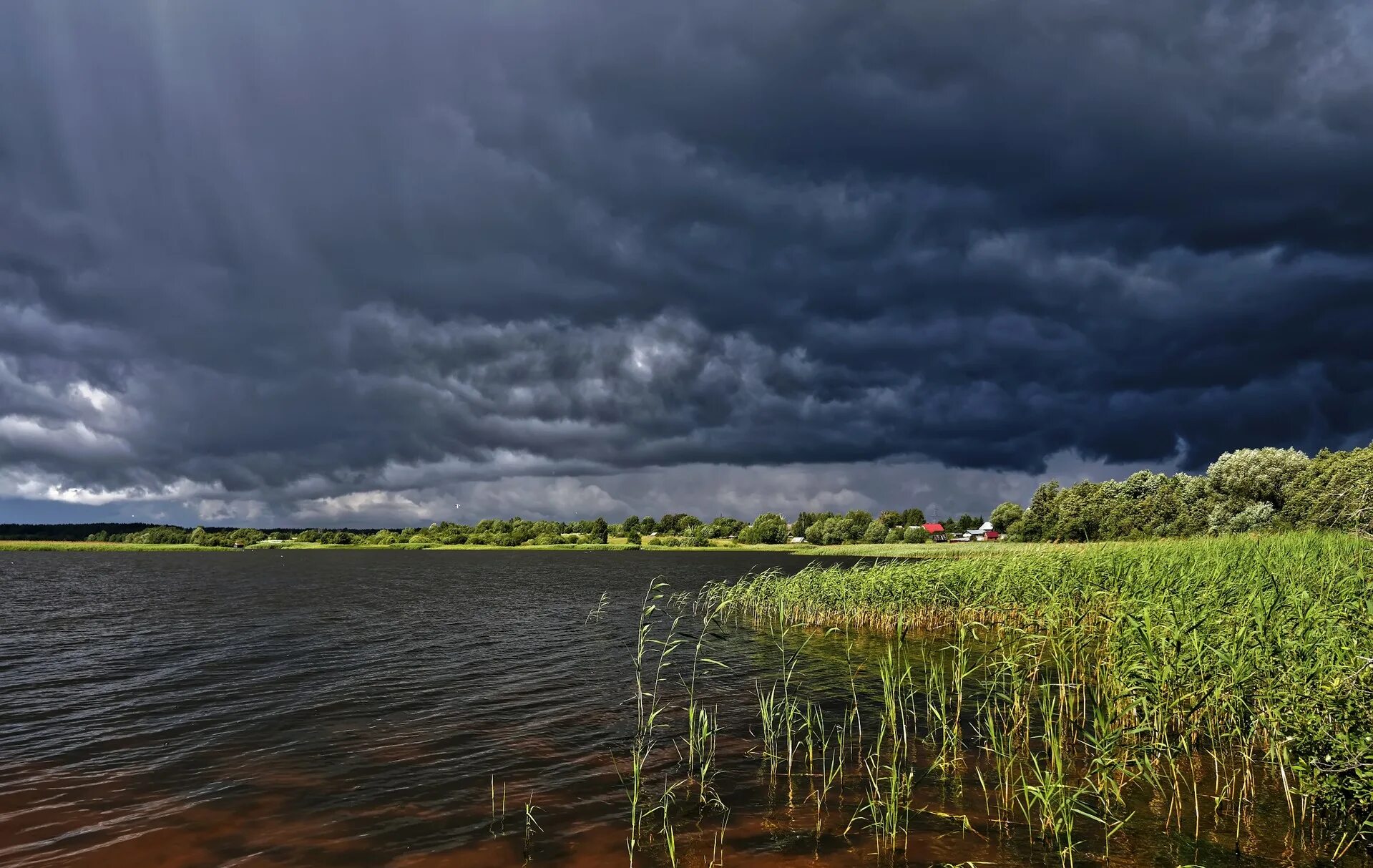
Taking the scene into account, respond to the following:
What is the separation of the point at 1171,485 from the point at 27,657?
385 ft

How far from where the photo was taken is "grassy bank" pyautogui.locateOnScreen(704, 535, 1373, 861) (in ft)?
33.1

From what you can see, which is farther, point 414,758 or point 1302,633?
point 414,758

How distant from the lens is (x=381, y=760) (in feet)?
53.4

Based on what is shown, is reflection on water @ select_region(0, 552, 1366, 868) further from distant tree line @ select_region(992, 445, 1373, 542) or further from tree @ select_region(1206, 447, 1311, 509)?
tree @ select_region(1206, 447, 1311, 509)

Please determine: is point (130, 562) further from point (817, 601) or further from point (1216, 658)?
point (1216, 658)

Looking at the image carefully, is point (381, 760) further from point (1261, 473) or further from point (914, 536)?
point (914, 536)

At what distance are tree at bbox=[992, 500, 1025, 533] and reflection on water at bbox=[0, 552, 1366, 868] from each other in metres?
156

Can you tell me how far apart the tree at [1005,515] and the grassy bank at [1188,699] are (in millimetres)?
159471

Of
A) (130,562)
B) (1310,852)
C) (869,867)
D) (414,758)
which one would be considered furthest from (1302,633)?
(130,562)

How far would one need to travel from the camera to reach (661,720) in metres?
19.5

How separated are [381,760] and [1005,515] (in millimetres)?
179847

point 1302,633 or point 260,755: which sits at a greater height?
point 1302,633

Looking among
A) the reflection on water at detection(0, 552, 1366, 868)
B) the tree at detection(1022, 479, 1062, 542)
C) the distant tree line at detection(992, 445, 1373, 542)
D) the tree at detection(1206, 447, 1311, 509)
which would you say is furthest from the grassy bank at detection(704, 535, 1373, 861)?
the tree at detection(1022, 479, 1062, 542)

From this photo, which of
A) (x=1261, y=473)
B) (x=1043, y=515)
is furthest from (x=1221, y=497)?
(x=1043, y=515)
